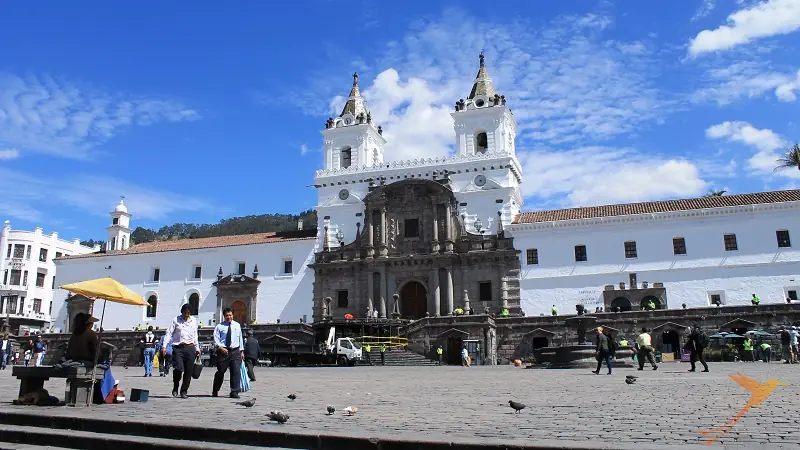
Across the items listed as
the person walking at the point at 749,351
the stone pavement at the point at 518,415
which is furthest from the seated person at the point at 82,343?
the person walking at the point at 749,351

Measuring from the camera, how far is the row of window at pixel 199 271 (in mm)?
46375

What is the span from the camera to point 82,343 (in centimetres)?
1037

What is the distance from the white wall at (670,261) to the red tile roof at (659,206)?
904 mm

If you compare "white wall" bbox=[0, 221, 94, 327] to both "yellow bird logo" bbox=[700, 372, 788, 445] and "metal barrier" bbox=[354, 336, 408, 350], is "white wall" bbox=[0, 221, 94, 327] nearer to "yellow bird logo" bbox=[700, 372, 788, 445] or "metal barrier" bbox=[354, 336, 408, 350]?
"metal barrier" bbox=[354, 336, 408, 350]

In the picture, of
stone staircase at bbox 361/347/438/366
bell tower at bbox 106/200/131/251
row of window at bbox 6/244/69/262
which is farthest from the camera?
row of window at bbox 6/244/69/262

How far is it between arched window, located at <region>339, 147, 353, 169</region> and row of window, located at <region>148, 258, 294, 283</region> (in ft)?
25.9

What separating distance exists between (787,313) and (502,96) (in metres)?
21.6

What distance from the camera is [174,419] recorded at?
8.38 meters

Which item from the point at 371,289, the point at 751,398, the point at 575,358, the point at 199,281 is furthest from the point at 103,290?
the point at 199,281

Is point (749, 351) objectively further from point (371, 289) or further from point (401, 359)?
point (371, 289)

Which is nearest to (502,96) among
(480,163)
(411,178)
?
(480,163)

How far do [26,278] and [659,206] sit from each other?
184 ft

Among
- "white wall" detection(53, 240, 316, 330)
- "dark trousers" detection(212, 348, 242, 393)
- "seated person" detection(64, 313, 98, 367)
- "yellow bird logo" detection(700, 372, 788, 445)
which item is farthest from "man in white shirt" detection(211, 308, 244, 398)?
"white wall" detection(53, 240, 316, 330)

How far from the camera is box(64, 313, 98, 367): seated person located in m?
10.3
